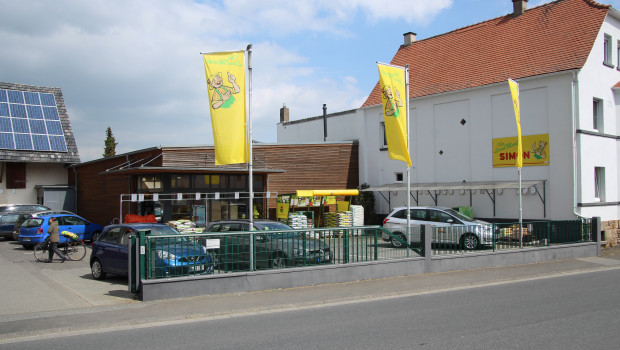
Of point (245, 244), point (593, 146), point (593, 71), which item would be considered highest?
point (593, 71)

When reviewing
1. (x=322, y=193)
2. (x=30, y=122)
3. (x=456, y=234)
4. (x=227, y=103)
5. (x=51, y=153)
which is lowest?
(x=456, y=234)

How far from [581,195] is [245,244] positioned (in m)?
16.2

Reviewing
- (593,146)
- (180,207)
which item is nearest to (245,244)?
(180,207)

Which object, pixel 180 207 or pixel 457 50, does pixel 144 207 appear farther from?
pixel 457 50

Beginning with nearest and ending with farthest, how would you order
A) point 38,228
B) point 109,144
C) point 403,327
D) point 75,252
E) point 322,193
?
point 403,327 → point 75,252 → point 38,228 → point 322,193 → point 109,144

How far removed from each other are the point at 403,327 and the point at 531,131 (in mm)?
17428

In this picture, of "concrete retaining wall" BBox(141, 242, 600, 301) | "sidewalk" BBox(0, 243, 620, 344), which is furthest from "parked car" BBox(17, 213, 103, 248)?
"concrete retaining wall" BBox(141, 242, 600, 301)

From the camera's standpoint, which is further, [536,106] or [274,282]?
[536,106]

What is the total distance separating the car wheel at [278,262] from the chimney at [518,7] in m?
22.0

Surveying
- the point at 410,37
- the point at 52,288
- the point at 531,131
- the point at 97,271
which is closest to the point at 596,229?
the point at 531,131

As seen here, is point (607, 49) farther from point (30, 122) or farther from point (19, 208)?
point (30, 122)

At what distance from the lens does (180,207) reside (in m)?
21.8

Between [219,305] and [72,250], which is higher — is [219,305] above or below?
below

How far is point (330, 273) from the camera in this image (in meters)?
12.1
